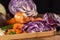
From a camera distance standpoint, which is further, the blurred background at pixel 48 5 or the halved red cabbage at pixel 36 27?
the blurred background at pixel 48 5

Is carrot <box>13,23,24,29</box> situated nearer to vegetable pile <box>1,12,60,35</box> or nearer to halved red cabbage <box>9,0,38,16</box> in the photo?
vegetable pile <box>1,12,60,35</box>

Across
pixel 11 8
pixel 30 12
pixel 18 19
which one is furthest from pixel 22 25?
pixel 11 8

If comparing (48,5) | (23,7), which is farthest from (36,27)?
(48,5)

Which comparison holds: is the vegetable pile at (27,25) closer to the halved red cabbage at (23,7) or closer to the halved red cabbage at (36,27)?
the halved red cabbage at (36,27)

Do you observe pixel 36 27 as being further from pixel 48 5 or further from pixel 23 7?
pixel 48 5

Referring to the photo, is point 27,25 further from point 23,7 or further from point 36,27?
point 23,7

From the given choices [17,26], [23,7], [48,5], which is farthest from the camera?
[48,5]

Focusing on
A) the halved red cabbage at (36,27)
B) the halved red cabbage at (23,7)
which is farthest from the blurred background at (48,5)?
the halved red cabbage at (36,27)

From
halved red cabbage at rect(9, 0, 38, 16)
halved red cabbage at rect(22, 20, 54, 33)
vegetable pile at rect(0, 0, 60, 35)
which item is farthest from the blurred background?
halved red cabbage at rect(22, 20, 54, 33)

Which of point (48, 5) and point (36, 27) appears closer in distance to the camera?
point (36, 27)

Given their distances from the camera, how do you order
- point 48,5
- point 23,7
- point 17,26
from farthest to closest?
point 48,5, point 23,7, point 17,26

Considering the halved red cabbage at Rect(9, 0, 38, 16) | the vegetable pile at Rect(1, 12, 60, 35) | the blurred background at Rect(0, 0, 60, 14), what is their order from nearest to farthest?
the vegetable pile at Rect(1, 12, 60, 35)
the halved red cabbage at Rect(9, 0, 38, 16)
the blurred background at Rect(0, 0, 60, 14)

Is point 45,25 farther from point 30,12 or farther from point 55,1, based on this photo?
point 55,1

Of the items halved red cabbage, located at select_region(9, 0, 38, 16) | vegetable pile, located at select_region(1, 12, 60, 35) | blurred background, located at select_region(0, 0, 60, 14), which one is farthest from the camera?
blurred background, located at select_region(0, 0, 60, 14)
